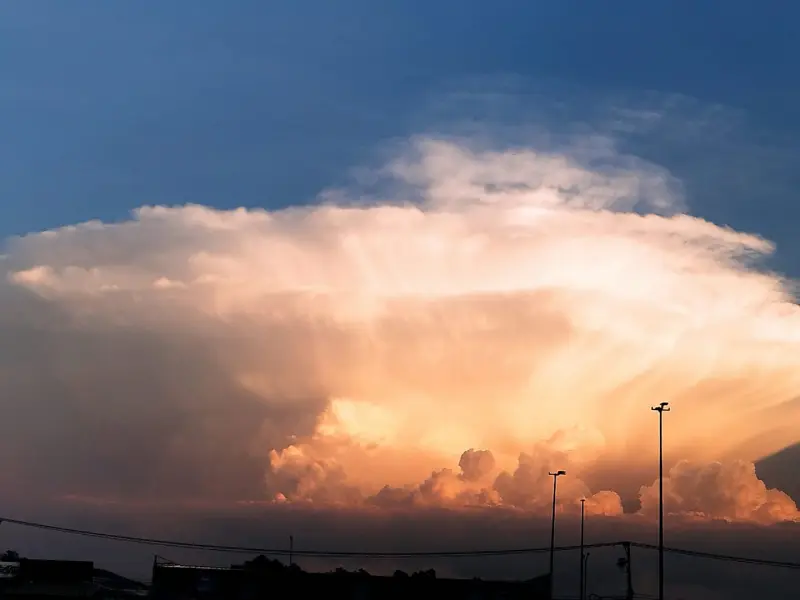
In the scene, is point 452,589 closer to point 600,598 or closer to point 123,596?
point 600,598

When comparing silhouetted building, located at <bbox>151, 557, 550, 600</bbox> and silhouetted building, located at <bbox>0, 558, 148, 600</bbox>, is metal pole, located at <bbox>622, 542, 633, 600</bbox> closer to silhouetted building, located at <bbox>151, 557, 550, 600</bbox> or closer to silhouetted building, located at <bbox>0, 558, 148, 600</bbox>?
silhouetted building, located at <bbox>151, 557, 550, 600</bbox>

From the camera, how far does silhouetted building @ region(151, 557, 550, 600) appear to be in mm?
105688

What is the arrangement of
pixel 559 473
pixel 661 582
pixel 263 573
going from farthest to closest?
pixel 559 473 < pixel 263 573 < pixel 661 582

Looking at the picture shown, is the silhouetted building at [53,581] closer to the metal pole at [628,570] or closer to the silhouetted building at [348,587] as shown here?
the silhouetted building at [348,587]

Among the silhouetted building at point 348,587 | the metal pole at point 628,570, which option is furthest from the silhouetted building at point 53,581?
the metal pole at point 628,570

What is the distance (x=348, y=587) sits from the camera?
106188mm

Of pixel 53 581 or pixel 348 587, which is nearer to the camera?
pixel 348 587

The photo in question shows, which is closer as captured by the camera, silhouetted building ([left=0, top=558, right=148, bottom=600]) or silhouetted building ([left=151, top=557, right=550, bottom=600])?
silhouetted building ([left=151, top=557, right=550, bottom=600])

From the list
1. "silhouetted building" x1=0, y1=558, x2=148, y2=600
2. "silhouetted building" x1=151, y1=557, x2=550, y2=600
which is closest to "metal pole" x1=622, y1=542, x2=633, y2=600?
"silhouetted building" x1=151, y1=557, x2=550, y2=600

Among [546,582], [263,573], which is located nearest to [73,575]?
[263,573]

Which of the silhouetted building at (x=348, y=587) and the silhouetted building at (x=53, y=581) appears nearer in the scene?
the silhouetted building at (x=348, y=587)

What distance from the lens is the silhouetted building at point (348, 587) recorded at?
347 feet

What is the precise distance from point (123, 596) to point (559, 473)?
2511 inches

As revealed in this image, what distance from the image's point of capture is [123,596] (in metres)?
124
